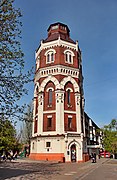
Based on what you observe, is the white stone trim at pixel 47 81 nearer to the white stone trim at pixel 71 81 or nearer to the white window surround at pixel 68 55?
A: the white stone trim at pixel 71 81

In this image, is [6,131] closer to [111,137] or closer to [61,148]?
[61,148]

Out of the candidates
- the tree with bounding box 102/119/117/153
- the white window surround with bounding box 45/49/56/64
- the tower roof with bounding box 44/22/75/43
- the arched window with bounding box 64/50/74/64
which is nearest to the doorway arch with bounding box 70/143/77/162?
the tree with bounding box 102/119/117/153

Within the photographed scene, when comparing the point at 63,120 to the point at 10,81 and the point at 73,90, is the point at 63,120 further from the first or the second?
the point at 10,81

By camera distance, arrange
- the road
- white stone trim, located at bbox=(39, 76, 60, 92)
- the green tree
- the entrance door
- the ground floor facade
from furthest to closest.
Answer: white stone trim, located at bbox=(39, 76, 60, 92), the entrance door, the ground floor facade, the road, the green tree

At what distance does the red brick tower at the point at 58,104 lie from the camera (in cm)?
3288

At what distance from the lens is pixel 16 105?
1159cm

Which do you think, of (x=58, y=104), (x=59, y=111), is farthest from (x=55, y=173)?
(x=58, y=104)

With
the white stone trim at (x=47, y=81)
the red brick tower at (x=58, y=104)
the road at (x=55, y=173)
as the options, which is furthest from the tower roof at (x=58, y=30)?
the road at (x=55, y=173)

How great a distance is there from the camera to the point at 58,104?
34.6 meters

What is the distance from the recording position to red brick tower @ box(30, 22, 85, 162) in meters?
32.9

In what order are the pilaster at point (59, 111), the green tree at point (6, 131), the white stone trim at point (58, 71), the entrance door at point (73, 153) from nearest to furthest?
the green tree at point (6, 131)
the entrance door at point (73, 153)
the pilaster at point (59, 111)
the white stone trim at point (58, 71)

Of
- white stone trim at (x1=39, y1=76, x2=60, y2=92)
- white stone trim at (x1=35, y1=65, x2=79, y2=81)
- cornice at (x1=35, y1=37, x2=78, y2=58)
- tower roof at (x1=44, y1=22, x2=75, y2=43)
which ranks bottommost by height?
white stone trim at (x1=39, y1=76, x2=60, y2=92)

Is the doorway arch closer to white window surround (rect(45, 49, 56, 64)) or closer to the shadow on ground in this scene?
the shadow on ground

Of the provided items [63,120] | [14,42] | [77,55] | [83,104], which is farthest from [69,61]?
[14,42]
